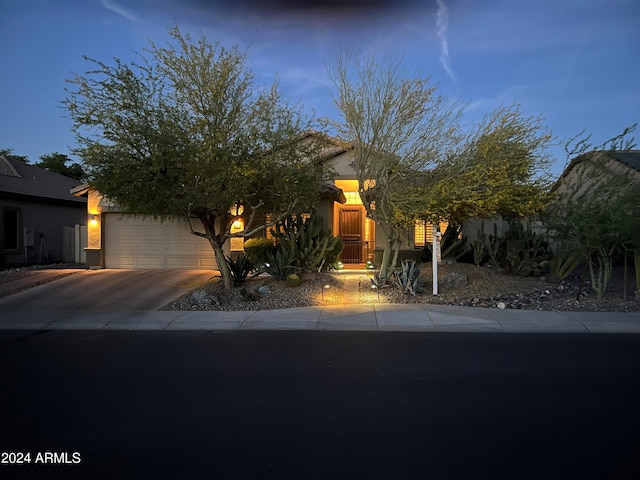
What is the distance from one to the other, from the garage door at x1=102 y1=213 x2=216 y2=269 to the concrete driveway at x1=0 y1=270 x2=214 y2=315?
2.65 ft

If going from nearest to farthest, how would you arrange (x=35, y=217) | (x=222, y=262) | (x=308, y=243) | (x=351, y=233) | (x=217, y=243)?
(x=217, y=243)
(x=222, y=262)
(x=308, y=243)
(x=351, y=233)
(x=35, y=217)

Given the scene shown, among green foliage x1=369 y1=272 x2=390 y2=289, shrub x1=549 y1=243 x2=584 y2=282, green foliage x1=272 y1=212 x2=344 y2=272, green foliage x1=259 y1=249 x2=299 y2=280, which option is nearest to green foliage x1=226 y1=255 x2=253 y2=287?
green foliage x1=259 y1=249 x2=299 y2=280

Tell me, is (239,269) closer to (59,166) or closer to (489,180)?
(489,180)

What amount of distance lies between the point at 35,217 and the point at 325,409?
63.0 ft

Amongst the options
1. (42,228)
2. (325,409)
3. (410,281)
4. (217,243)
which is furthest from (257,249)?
(325,409)

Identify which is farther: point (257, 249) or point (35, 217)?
point (35, 217)

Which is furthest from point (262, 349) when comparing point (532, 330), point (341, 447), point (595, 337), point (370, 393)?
point (595, 337)

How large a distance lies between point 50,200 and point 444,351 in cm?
1882

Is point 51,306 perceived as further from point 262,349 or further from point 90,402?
point 90,402

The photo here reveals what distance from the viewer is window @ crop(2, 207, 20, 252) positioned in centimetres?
1880

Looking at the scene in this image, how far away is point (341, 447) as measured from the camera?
4180 millimetres

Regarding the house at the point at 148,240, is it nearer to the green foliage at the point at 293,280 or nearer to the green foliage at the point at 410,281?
the green foliage at the point at 293,280

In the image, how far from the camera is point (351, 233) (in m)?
18.6

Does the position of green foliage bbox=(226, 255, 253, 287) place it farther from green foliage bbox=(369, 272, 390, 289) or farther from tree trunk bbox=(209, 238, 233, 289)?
green foliage bbox=(369, 272, 390, 289)
